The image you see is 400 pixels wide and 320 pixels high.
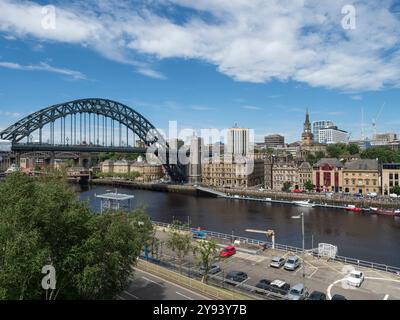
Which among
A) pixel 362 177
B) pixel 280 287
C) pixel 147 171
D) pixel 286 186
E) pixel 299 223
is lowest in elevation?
pixel 299 223

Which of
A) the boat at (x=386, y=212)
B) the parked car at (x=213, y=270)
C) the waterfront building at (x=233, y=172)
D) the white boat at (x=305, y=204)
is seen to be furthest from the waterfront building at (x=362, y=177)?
the parked car at (x=213, y=270)

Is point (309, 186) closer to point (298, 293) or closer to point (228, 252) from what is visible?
point (228, 252)

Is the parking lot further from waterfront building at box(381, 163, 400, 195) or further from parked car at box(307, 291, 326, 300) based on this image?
waterfront building at box(381, 163, 400, 195)

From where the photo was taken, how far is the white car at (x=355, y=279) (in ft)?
59.4

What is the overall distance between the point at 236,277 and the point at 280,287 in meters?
2.82

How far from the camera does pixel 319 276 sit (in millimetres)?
19797

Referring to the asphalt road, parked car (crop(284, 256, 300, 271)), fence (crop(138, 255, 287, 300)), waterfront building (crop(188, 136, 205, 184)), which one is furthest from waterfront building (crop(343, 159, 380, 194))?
the asphalt road

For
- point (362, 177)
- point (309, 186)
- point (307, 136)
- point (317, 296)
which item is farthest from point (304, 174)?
point (307, 136)

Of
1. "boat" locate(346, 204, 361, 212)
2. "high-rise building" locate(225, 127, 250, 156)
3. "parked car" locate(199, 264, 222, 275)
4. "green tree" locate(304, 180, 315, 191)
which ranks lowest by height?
"boat" locate(346, 204, 361, 212)

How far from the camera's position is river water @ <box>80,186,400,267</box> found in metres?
31.5

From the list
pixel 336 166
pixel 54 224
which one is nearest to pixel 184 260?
pixel 54 224

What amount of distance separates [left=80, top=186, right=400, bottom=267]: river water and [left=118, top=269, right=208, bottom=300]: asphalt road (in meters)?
13.8
